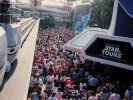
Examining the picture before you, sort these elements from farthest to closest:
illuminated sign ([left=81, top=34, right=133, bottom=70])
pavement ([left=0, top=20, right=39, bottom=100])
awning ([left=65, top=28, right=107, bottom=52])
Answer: awning ([left=65, top=28, right=107, bottom=52]) → illuminated sign ([left=81, top=34, right=133, bottom=70]) → pavement ([left=0, top=20, right=39, bottom=100])

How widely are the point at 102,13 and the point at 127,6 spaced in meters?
33.2

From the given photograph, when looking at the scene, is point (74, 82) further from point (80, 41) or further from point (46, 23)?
point (46, 23)

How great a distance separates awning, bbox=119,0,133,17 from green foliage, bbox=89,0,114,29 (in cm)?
3148

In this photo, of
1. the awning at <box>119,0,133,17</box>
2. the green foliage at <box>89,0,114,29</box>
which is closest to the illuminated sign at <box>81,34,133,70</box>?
the awning at <box>119,0,133,17</box>

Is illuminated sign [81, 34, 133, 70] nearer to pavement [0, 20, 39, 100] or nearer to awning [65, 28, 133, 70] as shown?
awning [65, 28, 133, 70]

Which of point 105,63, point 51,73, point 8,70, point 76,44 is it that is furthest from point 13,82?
point 76,44

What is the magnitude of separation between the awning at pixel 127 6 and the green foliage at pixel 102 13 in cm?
3148

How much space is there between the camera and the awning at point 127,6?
22003 mm

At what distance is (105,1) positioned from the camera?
5528 centimetres

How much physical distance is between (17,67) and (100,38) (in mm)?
10041

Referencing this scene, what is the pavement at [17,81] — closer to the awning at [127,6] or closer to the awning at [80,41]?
the awning at [127,6]

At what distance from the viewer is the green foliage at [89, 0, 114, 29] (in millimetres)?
54750

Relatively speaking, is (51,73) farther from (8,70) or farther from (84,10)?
(84,10)

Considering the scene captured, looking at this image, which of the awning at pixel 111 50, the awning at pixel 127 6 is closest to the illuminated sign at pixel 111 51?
the awning at pixel 111 50
